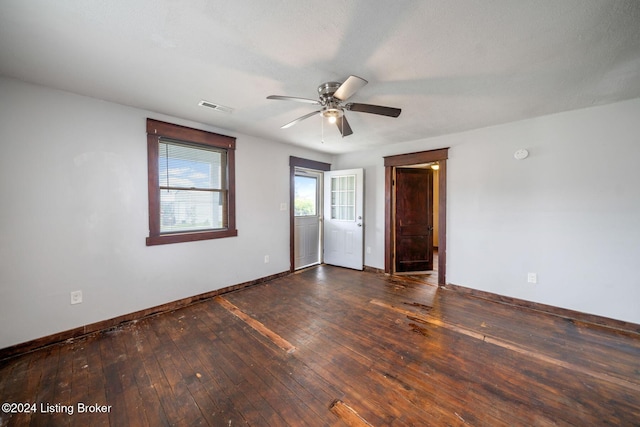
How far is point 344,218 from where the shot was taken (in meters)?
4.87

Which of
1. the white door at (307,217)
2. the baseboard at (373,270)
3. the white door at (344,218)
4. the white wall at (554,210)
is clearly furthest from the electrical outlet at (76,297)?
the white wall at (554,210)

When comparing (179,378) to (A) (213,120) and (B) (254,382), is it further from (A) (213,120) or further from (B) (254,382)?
(A) (213,120)

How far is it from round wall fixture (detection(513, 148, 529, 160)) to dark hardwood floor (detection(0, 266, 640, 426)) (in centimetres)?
198

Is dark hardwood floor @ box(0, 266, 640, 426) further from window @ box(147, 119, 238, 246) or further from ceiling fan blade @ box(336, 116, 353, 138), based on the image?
ceiling fan blade @ box(336, 116, 353, 138)

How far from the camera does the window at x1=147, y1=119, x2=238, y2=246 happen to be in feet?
9.26

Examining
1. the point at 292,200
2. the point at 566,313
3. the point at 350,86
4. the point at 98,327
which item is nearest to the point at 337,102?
the point at 350,86

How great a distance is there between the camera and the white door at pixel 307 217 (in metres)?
4.74

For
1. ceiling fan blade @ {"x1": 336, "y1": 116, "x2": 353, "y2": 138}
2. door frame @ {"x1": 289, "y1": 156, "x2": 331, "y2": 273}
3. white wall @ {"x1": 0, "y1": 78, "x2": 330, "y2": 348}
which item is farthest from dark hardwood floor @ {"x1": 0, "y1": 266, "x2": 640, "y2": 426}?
ceiling fan blade @ {"x1": 336, "y1": 116, "x2": 353, "y2": 138}

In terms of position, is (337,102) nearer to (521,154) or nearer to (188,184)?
(188,184)

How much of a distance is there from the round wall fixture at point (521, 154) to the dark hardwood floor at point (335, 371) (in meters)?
1.98

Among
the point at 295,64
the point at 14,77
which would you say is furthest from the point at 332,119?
the point at 14,77

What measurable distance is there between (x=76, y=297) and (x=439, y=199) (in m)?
4.79

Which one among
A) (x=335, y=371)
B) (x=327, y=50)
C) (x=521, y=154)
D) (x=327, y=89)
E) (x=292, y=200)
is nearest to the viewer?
(x=327, y=50)

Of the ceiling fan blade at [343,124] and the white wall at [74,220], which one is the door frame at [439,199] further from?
the white wall at [74,220]
